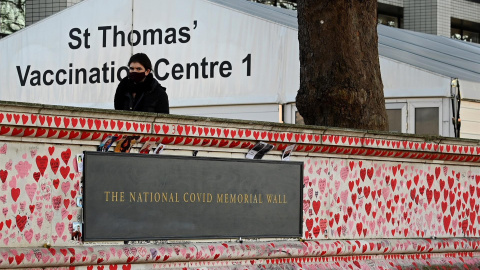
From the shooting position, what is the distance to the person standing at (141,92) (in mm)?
8289

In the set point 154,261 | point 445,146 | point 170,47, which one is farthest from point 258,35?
point 154,261

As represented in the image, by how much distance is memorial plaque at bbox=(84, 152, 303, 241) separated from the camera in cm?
687

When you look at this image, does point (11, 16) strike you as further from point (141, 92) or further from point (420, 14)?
point (141, 92)

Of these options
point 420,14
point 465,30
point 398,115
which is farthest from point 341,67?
point 465,30

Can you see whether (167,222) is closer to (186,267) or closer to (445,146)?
(186,267)

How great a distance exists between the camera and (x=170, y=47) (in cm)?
1625

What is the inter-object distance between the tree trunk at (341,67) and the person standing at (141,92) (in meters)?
2.43

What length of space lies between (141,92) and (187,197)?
53.9 inches

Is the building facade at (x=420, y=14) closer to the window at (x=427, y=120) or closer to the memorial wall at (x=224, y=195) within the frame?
the window at (x=427, y=120)

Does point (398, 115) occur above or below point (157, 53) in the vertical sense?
below

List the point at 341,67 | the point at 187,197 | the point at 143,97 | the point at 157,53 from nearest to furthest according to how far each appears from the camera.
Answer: the point at 187,197 → the point at 143,97 → the point at 341,67 → the point at 157,53

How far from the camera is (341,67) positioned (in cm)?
1044

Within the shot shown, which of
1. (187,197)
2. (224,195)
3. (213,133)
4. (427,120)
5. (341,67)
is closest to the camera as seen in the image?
(187,197)

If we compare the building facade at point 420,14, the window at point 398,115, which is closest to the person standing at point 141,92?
the window at point 398,115
